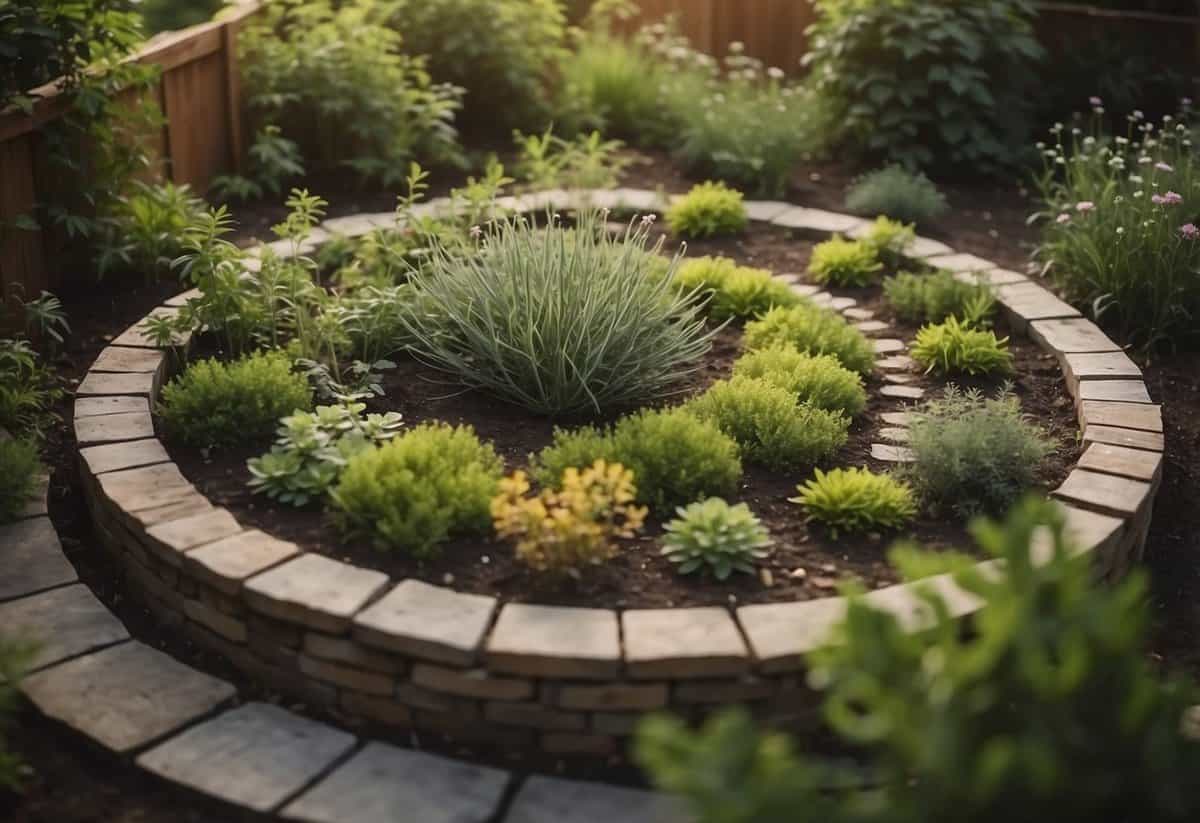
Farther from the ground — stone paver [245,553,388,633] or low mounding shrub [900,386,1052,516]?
low mounding shrub [900,386,1052,516]

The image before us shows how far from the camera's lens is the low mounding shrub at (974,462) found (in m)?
3.55

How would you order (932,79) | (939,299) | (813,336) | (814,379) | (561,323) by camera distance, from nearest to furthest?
(561,323), (814,379), (813,336), (939,299), (932,79)

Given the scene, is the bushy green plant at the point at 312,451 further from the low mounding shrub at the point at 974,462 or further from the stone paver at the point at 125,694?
the low mounding shrub at the point at 974,462

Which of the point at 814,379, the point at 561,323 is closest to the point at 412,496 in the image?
the point at 561,323

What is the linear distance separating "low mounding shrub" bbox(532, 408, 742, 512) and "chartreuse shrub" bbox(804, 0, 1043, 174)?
3571 mm

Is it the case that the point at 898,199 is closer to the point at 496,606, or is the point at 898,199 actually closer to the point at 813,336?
the point at 813,336

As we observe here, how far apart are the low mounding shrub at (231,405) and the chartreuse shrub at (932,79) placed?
395cm

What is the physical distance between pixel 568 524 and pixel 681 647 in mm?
423

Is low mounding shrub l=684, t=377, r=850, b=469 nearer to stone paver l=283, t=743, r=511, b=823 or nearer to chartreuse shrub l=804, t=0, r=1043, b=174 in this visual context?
stone paver l=283, t=743, r=511, b=823

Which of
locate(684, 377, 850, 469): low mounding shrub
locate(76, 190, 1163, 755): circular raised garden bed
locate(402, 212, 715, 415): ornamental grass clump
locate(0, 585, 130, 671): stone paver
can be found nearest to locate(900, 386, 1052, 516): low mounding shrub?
locate(76, 190, 1163, 755): circular raised garden bed

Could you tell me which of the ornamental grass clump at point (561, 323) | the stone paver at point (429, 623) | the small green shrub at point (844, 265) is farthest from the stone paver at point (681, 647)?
the small green shrub at point (844, 265)

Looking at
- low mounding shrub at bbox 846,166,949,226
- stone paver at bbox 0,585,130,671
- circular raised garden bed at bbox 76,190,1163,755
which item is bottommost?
stone paver at bbox 0,585,130,671

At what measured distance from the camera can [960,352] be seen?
447 centimetres

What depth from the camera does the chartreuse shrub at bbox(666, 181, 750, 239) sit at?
18.8ft
